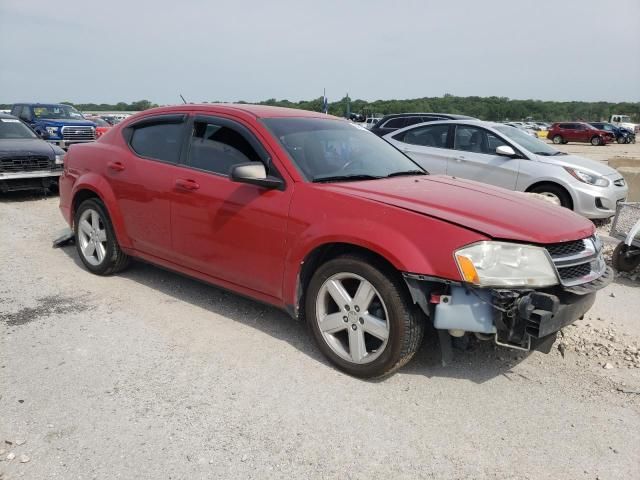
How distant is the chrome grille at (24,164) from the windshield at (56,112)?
832 cm

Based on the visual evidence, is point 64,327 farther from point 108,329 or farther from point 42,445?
point 42,445

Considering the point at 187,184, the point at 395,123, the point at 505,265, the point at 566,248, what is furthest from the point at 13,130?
the point at 566,248

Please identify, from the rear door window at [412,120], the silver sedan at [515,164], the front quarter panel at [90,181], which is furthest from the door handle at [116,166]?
the rear door window at [412,120]

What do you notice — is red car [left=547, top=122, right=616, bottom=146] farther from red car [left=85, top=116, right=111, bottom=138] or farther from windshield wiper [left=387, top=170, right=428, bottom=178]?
windshield wiper [left=387, top=170, right=428, bottom=178]

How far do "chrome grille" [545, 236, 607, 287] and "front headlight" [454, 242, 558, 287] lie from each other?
0.38 ft

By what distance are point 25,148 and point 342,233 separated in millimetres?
8486

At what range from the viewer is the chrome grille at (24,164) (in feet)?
30.3

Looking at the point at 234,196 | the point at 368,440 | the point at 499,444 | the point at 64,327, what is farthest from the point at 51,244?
the point at 499,444

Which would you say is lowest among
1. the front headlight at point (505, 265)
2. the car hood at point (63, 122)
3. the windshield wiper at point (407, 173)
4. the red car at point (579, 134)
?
the red car at point (579, 134)

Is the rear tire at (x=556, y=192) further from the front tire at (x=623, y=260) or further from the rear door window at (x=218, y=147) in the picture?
the rear door window at (x=218, y=147)

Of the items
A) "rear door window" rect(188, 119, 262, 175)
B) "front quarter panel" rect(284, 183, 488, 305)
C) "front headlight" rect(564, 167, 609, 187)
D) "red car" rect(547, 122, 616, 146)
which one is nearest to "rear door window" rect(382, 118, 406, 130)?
"front headlight" rect(564, 167, 609, 187)

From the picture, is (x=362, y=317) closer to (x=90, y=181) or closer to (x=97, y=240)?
(x=97, y=240)

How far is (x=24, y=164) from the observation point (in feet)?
31.2

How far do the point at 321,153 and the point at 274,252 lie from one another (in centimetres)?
88
